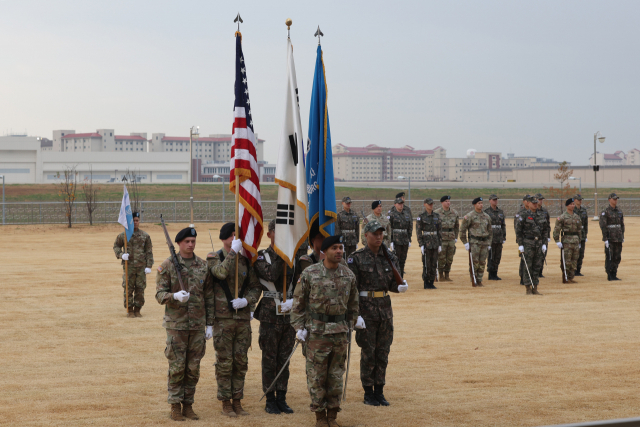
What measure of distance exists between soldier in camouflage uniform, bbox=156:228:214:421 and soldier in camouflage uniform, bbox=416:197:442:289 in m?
9.57

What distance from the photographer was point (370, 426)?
639 cm

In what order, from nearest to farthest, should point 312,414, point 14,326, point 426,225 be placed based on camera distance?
point 312,414, point 14,326, point 426,225

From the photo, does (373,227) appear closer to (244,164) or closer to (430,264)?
(244,164)

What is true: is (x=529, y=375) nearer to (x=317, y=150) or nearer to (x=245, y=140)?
(x=317, y=150)

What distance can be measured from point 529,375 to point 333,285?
3.30 metres

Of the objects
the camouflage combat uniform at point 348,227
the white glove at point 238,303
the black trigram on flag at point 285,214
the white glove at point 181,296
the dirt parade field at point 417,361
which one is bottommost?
the dirt parade field at point 417,361

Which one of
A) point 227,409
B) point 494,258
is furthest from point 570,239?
point 227,409

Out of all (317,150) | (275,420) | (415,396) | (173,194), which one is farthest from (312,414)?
(173,194)

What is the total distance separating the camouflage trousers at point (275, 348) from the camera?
272 inches

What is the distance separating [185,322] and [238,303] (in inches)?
21.6

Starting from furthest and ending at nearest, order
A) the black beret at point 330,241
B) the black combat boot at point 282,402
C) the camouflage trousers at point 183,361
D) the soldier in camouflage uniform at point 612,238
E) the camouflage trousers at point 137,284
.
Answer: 1. the soldier in camouflage uniform at point 612,238
2. the camouflage trousers at point 137,284
3. the black combat boot at point 282,402
4. the camouflage trousers at point 183,361
5. the black beret at point 330,241

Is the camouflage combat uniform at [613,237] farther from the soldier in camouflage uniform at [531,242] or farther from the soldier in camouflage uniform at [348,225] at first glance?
the soldier in camouflage uniform at [348,225]

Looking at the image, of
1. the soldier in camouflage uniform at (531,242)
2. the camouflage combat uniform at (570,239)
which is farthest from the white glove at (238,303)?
the camouflage combat uniform at (570,239)

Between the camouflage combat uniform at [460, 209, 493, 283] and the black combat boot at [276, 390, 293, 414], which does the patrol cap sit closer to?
the black combat boot at [276, 390, 293, 414]
